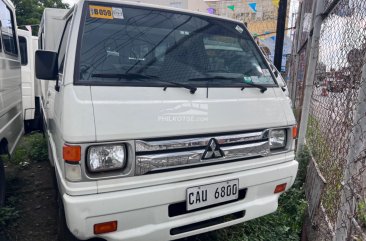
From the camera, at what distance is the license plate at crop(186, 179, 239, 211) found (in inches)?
83.0

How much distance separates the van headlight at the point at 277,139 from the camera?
99.6 inches

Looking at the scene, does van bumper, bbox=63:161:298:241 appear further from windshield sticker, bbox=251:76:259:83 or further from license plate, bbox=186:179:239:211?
windshield sticker, bbox=251:76:259:83

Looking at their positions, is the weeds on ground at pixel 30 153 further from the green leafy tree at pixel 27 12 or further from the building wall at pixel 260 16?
the green leafy tree at pixel 27 12

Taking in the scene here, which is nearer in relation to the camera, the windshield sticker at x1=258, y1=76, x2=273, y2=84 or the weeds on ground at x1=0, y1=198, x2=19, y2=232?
the windshield sticker at x1=258, y1=76, x2=273, y2=84

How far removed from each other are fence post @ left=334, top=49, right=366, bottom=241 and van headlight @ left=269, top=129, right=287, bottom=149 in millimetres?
766

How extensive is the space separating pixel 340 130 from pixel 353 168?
0.65 m

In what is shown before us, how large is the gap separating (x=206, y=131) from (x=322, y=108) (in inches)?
70.2

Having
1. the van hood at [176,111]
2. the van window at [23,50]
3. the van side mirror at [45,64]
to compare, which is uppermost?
the van window at [23,50]

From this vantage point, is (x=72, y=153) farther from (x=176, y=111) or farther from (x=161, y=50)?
(x=161, y=50)

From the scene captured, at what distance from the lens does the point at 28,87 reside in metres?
6.79

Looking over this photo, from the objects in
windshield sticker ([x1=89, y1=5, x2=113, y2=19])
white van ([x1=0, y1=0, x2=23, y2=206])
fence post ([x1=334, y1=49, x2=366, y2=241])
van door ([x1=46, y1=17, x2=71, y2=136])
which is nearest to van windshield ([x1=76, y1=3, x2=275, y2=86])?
windshield sticker ([x1=89, y1=5, x2=113, y2=19])

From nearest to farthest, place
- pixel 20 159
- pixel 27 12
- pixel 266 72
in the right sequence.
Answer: pixel 266 72
pixel 20 159
pixel 27 12

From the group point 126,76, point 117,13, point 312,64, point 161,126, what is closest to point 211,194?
point 161,126

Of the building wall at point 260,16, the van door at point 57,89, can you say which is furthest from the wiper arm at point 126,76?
the building wall at point 260,16
